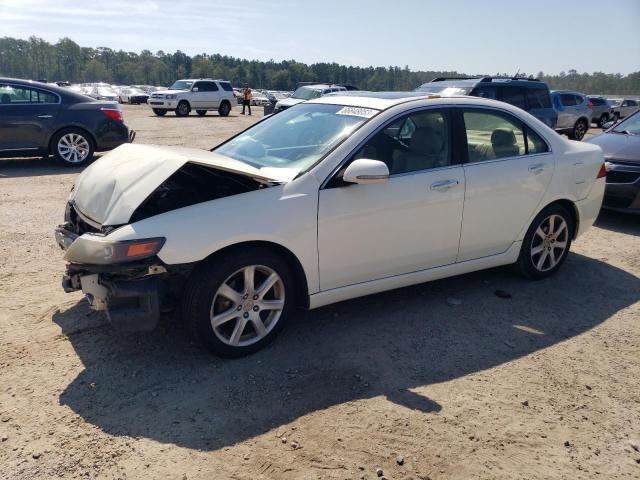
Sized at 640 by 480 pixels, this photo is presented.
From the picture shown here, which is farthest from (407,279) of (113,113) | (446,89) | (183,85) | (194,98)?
(183,85)

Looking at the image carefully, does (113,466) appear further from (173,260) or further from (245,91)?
(245,91)

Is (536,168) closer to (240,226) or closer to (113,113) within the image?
(240,226)

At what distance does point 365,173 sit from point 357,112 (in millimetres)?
821

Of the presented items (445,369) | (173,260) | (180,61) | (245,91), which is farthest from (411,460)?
(180,61)

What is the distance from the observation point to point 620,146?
757 cm

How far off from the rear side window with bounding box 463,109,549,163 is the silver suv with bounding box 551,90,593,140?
50.0ft

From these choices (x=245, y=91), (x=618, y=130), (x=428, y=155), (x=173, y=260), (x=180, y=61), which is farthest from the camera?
(x=180, y=61)

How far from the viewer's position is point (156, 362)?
3494mm

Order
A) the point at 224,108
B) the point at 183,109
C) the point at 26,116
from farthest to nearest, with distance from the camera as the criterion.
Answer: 1. the point at 224,108
2. the point at 183,109
3. the point at 26,116

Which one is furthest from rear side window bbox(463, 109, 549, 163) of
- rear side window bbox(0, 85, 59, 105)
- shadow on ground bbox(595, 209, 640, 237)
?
rear side window bbox(0, 85, 59, 105)

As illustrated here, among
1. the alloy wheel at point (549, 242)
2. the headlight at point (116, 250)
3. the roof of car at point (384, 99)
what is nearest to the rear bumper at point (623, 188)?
the alloy wheel at point (549, 242)

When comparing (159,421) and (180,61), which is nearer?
(159,421)

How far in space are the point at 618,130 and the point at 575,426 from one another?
22.4 feet

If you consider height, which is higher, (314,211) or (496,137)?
(496,137)
